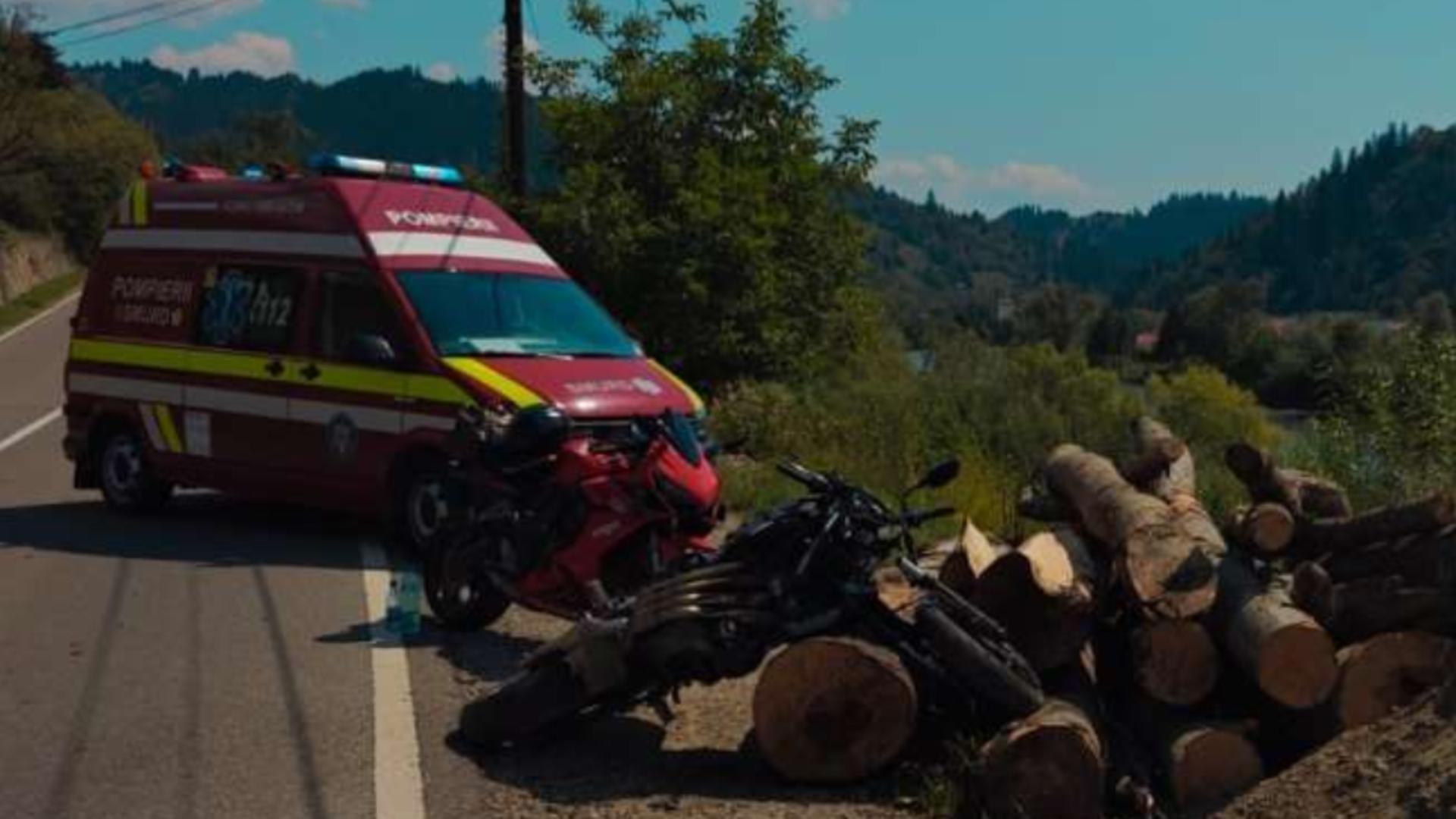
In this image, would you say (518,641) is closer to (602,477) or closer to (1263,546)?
(602,477)

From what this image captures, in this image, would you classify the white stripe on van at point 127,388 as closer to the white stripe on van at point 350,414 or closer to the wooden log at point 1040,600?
the white stripe on van at point 350,414

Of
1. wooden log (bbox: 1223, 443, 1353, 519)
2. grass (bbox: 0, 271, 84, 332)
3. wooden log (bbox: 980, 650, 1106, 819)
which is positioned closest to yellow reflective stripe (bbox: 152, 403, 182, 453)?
wooden log (bbox: 1223, 443, 1353, 519)

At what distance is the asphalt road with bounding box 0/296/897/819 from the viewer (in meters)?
5.46

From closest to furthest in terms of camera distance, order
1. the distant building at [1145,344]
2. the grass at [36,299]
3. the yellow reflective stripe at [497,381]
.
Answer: the yellow reflective stripe at [497,381] → the distant building at [1145,344] → the grass at [36,299]

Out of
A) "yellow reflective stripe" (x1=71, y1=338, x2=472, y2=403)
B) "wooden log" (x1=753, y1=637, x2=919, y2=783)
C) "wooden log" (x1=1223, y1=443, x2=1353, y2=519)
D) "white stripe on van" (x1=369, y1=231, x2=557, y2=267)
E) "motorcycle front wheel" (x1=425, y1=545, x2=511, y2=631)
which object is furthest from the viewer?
"white stripe on van" (x1=369, y1=231, x2=557, y2=267)

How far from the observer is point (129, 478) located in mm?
12305

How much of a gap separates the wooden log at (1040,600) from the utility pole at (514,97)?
17042 millimetres

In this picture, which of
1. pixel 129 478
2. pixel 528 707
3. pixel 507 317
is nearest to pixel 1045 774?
pixel 528 707

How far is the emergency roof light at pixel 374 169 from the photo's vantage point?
11508mm

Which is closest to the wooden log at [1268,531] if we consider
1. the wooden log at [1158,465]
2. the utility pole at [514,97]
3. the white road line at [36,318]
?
the wooden log at [1158,465]

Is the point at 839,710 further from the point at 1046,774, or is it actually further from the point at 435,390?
the point at 435,390

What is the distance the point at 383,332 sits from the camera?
410 inches

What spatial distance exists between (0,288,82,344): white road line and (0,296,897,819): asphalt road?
3241cm

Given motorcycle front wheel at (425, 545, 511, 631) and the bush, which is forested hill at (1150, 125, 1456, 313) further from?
motorcycle front wheel at (425, 545, 511, 631)
